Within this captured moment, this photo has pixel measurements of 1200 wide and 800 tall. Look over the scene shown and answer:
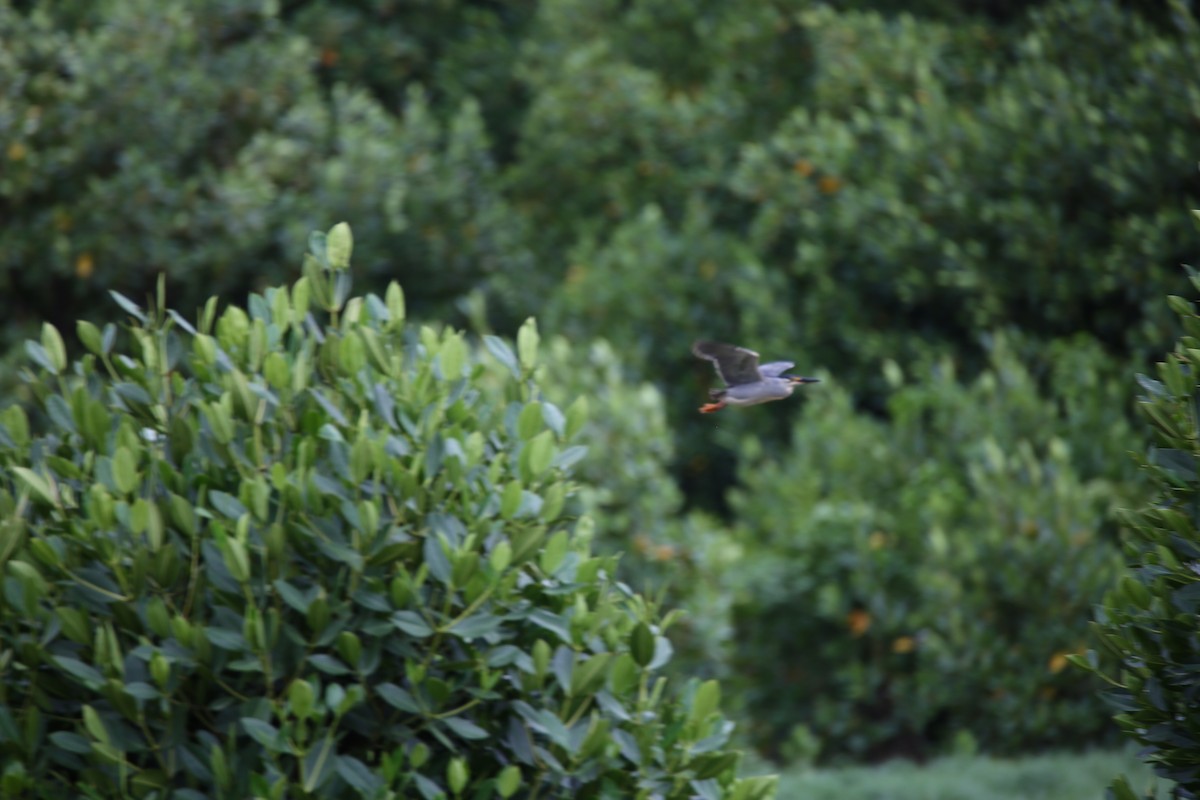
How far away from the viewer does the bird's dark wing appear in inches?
174

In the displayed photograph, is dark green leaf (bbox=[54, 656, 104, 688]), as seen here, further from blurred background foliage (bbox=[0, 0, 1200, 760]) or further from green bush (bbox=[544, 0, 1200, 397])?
green bush (bbox=[544, 0, 1200, 397])

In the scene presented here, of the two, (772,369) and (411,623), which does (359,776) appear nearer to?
(411,623)

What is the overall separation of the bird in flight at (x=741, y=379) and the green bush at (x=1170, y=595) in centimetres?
134

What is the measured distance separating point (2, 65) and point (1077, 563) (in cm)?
805

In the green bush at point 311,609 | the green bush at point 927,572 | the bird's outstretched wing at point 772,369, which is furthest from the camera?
the green bush at point 927,572

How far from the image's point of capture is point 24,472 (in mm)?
3211

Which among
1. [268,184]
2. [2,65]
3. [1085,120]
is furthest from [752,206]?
[2,65]

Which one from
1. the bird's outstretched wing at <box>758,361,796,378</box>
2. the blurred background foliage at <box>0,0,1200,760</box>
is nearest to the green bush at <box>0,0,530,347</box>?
the blurred background foliage at <box>0,0,1200,760</box>

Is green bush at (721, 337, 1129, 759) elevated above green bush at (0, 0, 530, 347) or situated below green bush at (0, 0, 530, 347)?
below

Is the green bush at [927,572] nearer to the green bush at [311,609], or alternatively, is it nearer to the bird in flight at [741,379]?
the bird in flight at [741,379]

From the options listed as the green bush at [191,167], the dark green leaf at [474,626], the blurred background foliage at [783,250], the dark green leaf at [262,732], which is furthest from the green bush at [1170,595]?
the green bush at [191,167]

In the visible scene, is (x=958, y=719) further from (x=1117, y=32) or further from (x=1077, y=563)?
(x=1117, y=32)

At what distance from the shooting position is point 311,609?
10.3ft

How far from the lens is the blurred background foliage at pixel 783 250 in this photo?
325 inches
